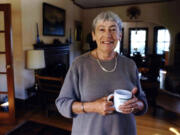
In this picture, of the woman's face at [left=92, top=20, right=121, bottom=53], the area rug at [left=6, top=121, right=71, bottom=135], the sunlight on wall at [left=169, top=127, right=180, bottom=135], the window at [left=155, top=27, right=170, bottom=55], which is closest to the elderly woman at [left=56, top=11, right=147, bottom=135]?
the woman's face at [left=92, top=20, right=121, bottom=53]

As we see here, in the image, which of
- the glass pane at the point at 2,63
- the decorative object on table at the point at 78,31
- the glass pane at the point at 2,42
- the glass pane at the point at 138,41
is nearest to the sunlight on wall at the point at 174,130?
the glass pane at the point at 2,63

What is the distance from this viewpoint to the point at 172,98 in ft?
13.2

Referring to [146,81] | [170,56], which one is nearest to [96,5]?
[170,56]

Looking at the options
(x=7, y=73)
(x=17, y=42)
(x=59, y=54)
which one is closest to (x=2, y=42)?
(x=17, y=42)

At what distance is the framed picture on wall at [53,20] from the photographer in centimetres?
398

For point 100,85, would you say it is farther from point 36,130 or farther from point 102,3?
point 102,3

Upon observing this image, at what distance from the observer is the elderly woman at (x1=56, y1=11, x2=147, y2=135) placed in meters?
0.90

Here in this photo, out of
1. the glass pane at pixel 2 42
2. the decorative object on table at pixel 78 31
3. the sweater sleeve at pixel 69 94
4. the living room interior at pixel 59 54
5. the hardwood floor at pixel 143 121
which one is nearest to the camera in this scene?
the sweater sleeve at pixel 69 94

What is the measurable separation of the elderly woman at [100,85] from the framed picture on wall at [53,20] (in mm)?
3297

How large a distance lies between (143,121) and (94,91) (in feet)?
7.95

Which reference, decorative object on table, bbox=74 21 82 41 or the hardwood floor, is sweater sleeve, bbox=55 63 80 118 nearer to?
the hardwood floor

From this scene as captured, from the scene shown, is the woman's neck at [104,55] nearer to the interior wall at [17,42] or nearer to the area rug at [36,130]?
the area rug at [36,130]

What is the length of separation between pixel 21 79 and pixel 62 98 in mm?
2793

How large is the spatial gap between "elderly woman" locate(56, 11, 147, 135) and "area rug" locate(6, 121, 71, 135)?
1.75 meters
